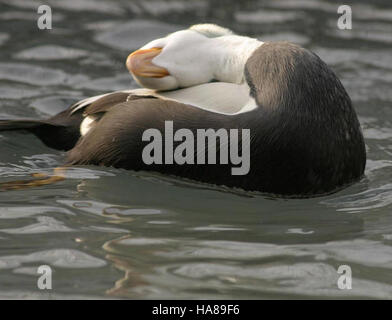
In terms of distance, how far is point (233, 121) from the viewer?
4.63m

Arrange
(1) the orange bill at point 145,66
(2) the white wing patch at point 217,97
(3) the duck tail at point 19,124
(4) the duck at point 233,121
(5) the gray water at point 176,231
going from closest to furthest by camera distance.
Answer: (5) the gray water at point 176,231 < (4) the duck at point 233,121 < (2) the white wing patch at point 217,97 < (1) the orange bill at point 145,66 < (3) the duck tail at point 19,124

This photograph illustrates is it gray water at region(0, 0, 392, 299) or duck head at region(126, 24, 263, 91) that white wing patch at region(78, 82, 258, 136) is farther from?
gray water at region(0, 0, 392, 299)

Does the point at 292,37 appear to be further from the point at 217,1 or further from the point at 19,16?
the point at 19,16

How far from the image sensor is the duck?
4.66 m

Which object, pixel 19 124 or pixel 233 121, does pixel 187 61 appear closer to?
pixel 233 121

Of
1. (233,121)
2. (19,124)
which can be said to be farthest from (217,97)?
(19,124)

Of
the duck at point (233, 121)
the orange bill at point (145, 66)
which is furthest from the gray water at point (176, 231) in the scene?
the orange bill at point (145, 66)

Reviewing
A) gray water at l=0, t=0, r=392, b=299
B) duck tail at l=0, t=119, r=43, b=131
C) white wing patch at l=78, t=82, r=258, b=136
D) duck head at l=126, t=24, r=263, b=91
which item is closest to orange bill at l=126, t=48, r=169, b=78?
duck head at l=126, t=24, r=263, b=91

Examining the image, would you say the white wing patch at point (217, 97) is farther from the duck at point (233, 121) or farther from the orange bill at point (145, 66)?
the orange bill at point (145, 66)

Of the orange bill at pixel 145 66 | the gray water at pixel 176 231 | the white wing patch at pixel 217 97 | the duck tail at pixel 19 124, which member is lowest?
the gray water at pixel 176 231

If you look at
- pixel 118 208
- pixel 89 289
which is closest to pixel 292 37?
pixel 118 208

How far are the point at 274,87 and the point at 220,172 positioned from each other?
509mm

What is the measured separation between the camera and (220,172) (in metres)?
4.76

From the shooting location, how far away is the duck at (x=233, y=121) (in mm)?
4656
